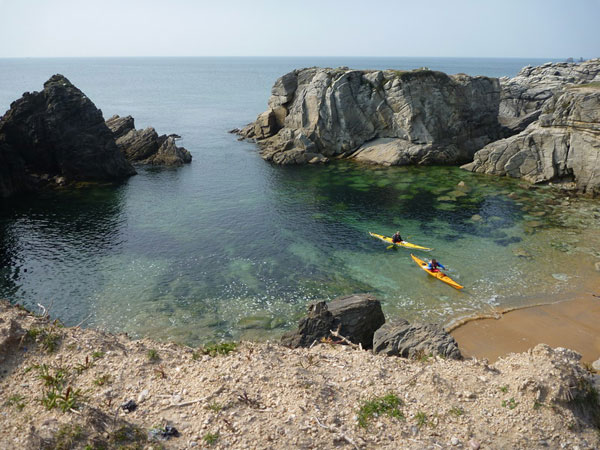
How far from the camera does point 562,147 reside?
Answer: 53000mm

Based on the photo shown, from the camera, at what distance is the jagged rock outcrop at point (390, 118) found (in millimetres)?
67500

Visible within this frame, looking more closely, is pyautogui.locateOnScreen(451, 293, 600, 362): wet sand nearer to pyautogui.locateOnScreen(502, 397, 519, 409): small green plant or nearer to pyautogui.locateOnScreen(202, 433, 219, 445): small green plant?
pyautogui.locateOnScreen(502, 397, 519, 409): small green plant

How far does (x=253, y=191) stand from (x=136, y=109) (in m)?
83.4

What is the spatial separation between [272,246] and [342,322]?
17.9 meters

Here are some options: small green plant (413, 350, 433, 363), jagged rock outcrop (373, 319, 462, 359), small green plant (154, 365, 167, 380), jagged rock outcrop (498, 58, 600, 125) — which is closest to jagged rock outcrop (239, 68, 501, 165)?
jagged rock outcrop (498, 58, 600, 125)

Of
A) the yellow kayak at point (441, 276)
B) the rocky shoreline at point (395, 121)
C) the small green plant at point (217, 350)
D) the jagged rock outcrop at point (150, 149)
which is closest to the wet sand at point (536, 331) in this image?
the yellow kayak at point (441, 276)

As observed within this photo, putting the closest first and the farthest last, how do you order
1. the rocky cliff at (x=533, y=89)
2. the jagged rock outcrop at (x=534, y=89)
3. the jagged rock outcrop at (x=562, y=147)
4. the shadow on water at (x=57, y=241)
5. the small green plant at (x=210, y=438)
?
1. the small green plant at (x=210, y=438)
2. the shadow on water at (x=57, y=241)
3. the jagged rock outcrop at (x=562, y=147)
4. the rocky cliff at (x=533, y=89)
5. the jagged rock outcrop at (x=534, y=89)

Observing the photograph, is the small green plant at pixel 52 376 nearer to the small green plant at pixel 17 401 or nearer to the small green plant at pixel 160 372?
the small green plant at pixel 17 401

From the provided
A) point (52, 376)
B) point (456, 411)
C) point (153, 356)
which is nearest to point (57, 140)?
point (52, 376)

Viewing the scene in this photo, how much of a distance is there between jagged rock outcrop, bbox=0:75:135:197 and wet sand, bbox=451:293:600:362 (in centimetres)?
5323

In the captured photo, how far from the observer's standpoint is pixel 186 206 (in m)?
50.3

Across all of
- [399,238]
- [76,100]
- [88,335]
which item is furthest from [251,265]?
[76,100]

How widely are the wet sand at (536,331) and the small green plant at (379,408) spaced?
11654 millimetres

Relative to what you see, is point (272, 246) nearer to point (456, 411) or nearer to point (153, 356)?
point (153, 356)
